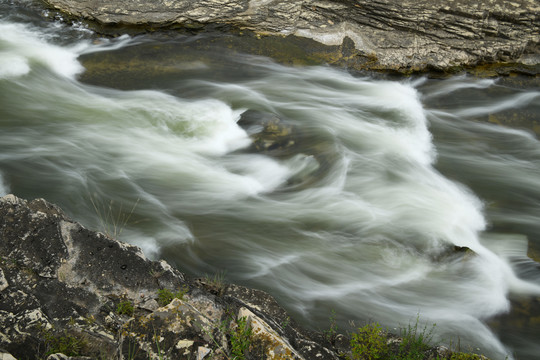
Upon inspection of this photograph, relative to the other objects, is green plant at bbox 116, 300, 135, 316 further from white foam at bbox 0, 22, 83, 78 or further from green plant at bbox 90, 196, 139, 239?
white foam at bbox 0, 22, 83, 78

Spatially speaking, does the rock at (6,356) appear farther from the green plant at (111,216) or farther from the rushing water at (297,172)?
the green plant at (111,216)

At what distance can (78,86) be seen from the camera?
7168 mm

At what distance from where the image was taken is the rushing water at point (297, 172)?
457 centimetres

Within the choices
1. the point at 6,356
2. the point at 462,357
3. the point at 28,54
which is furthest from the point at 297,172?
the point at 28,54

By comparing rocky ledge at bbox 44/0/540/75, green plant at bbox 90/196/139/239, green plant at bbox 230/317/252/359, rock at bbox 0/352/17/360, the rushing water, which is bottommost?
green plant at bbox 90/196/139/239

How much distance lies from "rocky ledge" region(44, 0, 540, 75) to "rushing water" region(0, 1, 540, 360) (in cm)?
36

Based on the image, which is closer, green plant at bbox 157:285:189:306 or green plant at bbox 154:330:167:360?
green plant at bbox 154:330:167:360

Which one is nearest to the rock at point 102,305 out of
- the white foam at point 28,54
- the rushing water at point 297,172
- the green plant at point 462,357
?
the green plant at point 462,357

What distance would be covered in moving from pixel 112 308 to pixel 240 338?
2.68 ft

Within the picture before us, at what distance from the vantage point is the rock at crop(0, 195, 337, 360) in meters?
2.79

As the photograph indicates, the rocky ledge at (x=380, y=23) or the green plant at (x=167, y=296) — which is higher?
the rocky ledge at (x=380, y=23)

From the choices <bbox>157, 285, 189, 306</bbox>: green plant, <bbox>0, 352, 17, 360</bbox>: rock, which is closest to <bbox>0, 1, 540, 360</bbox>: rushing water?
<bbox>157, 285, 189, 306</bbox>: green plant

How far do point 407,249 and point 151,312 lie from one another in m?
2.76

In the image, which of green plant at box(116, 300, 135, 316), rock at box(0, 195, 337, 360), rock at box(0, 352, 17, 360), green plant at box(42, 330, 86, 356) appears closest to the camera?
rock at box(0, 352, 17, 360)
